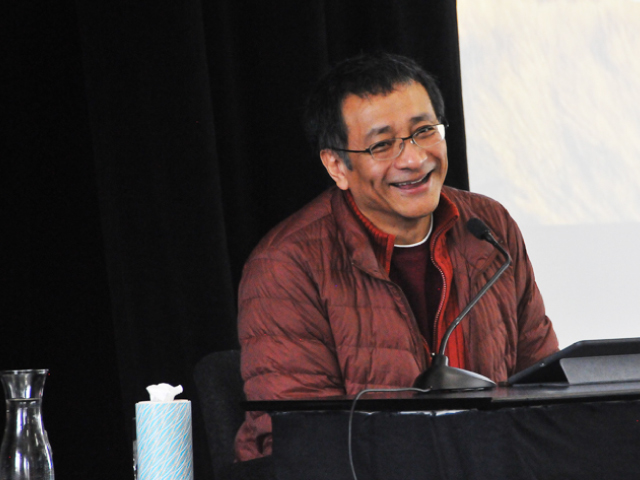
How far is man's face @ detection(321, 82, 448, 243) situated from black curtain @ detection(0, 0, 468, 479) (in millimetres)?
439

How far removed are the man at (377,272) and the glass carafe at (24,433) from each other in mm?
649

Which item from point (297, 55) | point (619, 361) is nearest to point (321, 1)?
point (297, 55)

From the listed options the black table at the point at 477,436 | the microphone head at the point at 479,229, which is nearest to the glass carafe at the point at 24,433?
the black table at the point at 477,436

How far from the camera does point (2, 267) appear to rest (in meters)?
1.87

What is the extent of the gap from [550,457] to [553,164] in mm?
1890

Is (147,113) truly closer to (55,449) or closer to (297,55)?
(297,55)

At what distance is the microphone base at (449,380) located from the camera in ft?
3.61

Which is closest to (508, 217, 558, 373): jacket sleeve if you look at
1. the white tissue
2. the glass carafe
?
the white tissue

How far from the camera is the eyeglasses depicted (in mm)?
1846

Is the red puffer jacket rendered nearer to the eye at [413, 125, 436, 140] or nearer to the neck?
the neck

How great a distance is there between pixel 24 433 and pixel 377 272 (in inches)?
36.0

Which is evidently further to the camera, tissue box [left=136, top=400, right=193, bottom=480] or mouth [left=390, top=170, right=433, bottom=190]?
mouth [left=390, top=170, right=433, bottom=190]

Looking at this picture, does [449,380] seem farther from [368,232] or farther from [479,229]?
[368,232]

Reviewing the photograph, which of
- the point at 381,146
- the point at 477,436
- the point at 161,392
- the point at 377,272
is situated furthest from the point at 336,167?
the point at 477,436
